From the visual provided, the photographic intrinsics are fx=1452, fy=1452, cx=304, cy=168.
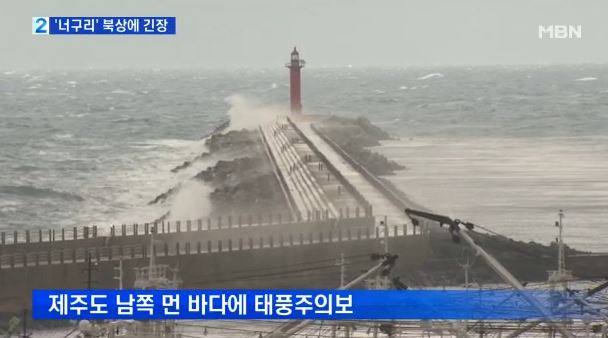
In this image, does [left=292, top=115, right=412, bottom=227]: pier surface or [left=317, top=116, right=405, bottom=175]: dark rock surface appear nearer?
[left=292, top=115, right=412, bottom=227]: pier surface

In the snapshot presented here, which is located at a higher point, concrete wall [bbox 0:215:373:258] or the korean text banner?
the korean text banner

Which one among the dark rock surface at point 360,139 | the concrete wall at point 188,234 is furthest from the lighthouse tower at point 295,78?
the concrete wall at point 188,234

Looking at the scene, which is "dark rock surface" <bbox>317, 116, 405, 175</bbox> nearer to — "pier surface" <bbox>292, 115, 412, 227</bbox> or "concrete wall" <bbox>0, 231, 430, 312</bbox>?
→ "pier surface" <bbox>292, 115, 412, 227</bbox>

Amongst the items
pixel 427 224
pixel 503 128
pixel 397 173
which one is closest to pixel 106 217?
pixel 397 173

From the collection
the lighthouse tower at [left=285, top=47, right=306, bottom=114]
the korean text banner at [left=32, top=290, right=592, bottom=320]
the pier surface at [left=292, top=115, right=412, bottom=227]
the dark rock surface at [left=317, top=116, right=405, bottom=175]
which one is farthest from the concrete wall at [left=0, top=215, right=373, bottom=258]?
the lighthouse tower at [left=285, top=47, right=306, bottom=114]

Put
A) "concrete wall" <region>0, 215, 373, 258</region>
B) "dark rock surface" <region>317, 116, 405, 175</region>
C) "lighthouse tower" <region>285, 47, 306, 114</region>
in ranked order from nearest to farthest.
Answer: "concrete wall" <region>0, 215, 373, 258</region> → "dark rock surface" <region>317, 116, 405, 175</region> → "lighthouse tower" <region>285, 47, 306, 114</region>

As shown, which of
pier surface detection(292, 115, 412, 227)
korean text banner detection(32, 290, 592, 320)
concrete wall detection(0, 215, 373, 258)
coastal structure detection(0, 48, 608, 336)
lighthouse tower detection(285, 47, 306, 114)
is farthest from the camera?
lighthouse tower detection(285, 47, 306, 114)

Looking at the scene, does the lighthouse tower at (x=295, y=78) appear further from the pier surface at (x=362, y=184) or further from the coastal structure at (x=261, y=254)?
the coastal structure at (x=261, y=254)

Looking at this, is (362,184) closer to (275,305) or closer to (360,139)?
(275,305)
